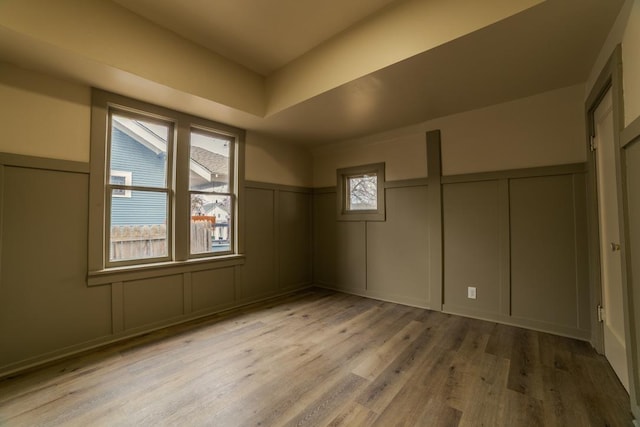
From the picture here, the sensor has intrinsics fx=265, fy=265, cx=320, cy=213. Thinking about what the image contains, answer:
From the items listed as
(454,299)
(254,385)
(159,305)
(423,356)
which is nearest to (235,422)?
(254,385)

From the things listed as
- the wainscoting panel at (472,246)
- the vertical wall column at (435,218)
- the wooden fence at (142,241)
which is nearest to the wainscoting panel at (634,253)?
the wainscoting panel at (472,246)

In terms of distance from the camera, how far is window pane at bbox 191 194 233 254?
3.38 meters

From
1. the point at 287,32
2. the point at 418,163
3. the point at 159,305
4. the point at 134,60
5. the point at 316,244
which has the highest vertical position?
the point at 287,32

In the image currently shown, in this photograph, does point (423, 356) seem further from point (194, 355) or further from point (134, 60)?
point (134, 60)

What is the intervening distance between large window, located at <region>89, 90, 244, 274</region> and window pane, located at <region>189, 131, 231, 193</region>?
0.04 ft

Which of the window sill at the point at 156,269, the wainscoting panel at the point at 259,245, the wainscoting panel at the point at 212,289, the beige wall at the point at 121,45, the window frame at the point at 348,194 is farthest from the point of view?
the window frame at the point at 348,194

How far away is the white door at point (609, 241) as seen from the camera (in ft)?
6.41

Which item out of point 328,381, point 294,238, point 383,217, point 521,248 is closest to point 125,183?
point 294,238

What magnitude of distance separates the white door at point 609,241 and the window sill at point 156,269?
12.4ft

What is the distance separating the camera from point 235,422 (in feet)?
5.12

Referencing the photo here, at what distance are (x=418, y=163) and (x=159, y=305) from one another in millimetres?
3653

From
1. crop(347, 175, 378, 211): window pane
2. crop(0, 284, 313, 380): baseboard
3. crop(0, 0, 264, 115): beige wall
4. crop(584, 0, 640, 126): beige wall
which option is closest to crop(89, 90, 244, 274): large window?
crop(0, 0, 264, 115): beige wall

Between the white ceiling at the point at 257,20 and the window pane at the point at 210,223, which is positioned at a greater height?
the white ceiling at the point at 257,20

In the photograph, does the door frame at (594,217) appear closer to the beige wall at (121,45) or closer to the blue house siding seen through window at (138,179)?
the beige wall at (121,45)
